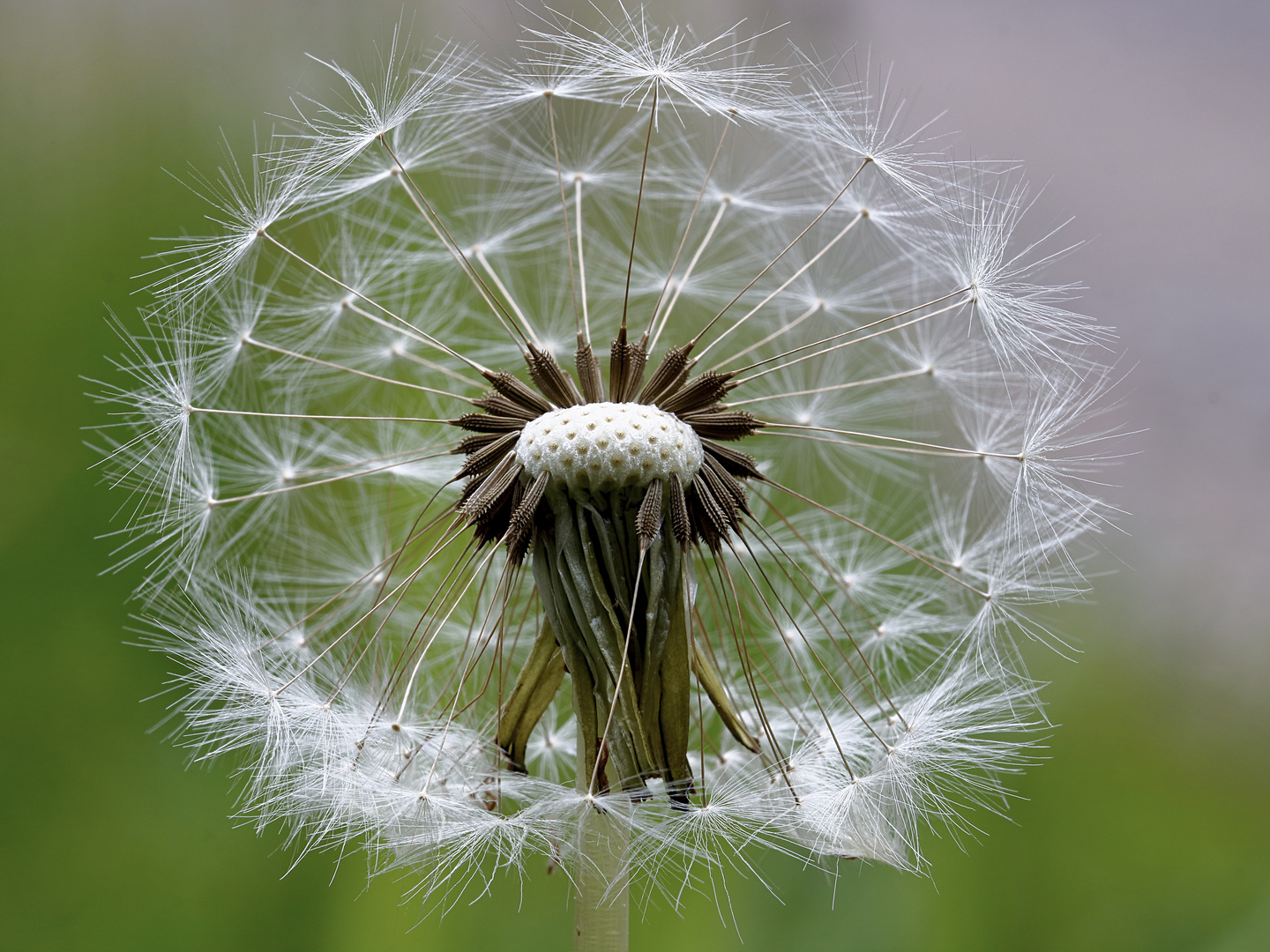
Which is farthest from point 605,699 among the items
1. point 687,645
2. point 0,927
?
point 0,927

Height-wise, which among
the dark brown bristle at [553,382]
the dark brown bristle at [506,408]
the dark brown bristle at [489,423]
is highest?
the dark brown bristle at [553,382]

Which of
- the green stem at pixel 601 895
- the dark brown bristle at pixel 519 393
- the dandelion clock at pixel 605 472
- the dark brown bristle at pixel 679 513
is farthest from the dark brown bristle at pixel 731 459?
the green stem at pixel 601 895

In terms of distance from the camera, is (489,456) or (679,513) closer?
(679,513)

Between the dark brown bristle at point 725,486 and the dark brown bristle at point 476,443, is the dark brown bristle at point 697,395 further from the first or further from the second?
the dark brown bristle at point 476,443

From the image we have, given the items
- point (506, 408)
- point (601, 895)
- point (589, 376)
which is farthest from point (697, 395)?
point (601, 895)

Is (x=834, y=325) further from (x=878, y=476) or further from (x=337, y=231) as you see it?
(x=337, y=231)

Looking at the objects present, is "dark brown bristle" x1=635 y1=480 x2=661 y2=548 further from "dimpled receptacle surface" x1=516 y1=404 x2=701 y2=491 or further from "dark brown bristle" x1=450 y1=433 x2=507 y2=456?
"dark brown bristle" x1=450 y1=433 x2=507 y2=456

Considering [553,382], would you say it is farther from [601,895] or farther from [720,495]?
[601,895]
